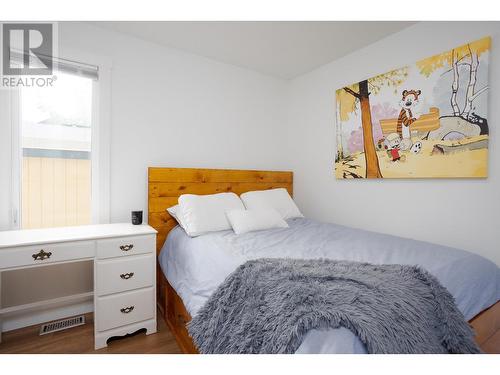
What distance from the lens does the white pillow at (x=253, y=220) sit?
2018 millimetres

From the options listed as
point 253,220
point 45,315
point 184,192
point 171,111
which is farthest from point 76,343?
point 171,111

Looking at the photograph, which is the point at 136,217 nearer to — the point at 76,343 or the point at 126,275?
the point at 126,275

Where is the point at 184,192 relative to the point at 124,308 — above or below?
above

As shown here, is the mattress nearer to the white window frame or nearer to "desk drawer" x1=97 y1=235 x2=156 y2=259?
"desk drawer" x1=97 y1=235 x2=156 y2=259

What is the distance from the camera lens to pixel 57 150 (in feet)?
6.49

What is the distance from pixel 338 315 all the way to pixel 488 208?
1.60 meters

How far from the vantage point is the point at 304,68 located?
2.84 m

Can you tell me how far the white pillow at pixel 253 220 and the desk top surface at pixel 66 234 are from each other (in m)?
0.63

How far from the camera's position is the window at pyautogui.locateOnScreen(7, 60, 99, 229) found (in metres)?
1.86

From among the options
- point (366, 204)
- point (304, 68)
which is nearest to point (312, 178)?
point (366, 204)

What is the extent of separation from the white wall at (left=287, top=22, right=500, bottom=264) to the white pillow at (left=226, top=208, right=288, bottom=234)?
0.83 m

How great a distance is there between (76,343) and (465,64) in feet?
10.6

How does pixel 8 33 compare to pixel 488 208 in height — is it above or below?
above
